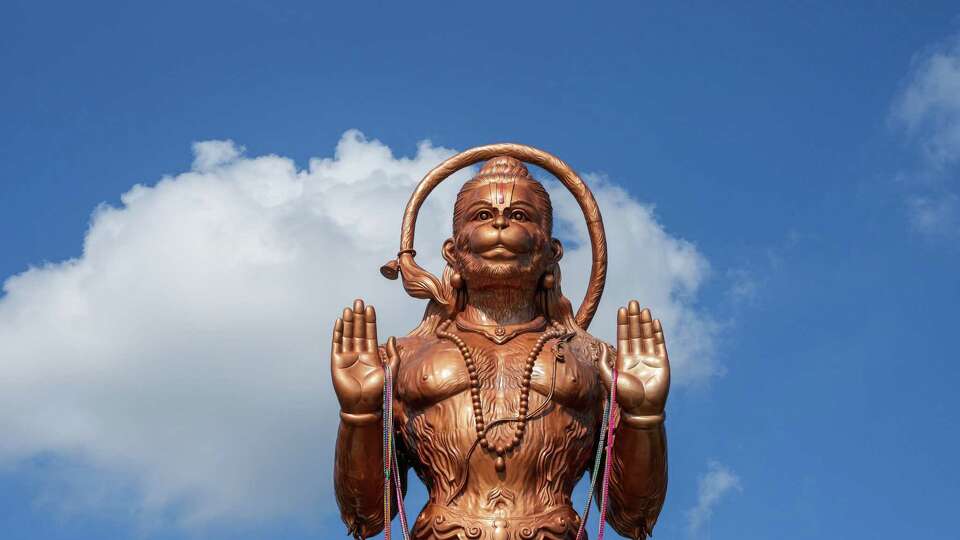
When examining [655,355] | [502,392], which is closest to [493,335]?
[502,392]

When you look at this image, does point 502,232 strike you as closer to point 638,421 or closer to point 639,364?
point 639,364

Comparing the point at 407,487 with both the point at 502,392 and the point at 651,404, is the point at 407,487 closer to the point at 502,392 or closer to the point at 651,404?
the point at 502,392

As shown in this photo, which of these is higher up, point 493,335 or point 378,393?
point 493,335

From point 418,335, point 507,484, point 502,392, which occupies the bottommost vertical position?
point 507,484

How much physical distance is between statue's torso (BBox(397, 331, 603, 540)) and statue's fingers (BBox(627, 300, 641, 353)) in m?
0.35

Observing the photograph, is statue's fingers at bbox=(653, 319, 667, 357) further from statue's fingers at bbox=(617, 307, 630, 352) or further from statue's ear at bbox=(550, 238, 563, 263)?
statue's ear at bbox=(550, 238, 563, 263)

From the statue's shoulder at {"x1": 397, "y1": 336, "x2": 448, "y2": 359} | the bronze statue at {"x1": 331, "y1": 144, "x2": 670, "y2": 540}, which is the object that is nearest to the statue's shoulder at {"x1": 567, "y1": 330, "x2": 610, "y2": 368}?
the bronze statue at {"x1": 331, "y1": 144, "x2": 670, "y2": 540}

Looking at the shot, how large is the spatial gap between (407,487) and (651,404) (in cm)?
178

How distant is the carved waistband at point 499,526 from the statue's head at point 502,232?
1.60 metres

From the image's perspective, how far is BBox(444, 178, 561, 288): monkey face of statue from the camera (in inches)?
370

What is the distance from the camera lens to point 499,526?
8617 mm

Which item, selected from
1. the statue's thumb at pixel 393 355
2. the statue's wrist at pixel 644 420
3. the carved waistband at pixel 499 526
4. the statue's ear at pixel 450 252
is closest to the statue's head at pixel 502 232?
the statue's ear at pixel 450 252

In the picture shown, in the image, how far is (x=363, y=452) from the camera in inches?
358

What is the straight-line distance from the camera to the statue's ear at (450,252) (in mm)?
9797
